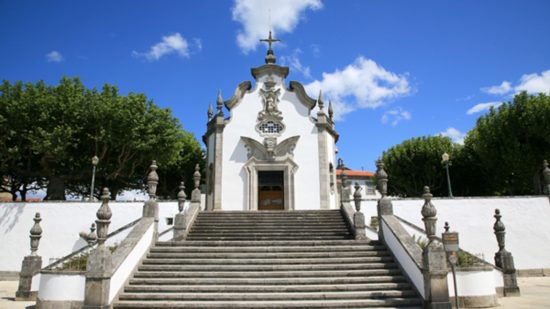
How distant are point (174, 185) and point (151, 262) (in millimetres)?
23053

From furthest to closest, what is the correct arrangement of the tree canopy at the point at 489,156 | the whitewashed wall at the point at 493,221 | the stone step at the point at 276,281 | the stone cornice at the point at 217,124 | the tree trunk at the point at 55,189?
the tree canopy at the point at 489,156, the tree trunk at the point at 55,189, the stone cornice at the point at 217,124, the whitewashed wall at the point at 493,221, the stone step at the point at 276,281

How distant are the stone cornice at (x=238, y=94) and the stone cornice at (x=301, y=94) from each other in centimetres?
235

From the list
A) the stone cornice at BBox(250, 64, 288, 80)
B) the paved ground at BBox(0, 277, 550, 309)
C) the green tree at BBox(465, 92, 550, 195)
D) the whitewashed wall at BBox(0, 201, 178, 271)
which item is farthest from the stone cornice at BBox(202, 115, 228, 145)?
the green tree at BBox(465, 92, 550, 195)

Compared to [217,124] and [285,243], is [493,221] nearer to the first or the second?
[285,243]

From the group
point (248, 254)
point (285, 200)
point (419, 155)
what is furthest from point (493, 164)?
point (248, 254)

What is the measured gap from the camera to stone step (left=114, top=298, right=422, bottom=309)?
7883 mm

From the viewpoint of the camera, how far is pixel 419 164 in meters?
31.1

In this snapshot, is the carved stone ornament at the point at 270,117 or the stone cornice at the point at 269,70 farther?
the stone cornice at the point at 269,70

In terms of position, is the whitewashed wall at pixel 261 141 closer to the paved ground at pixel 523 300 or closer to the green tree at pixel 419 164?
the paved ground at pixel 523 300

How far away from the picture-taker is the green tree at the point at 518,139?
70.4 ft

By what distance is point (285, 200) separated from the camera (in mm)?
19344

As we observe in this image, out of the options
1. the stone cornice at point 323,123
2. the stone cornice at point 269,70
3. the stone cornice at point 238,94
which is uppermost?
the stone cornice at point 269,70

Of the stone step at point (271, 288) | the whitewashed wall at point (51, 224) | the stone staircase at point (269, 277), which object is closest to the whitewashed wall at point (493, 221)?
the stone staircase at point (269, 277)

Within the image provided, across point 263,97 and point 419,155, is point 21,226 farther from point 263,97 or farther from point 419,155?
point 419,155
